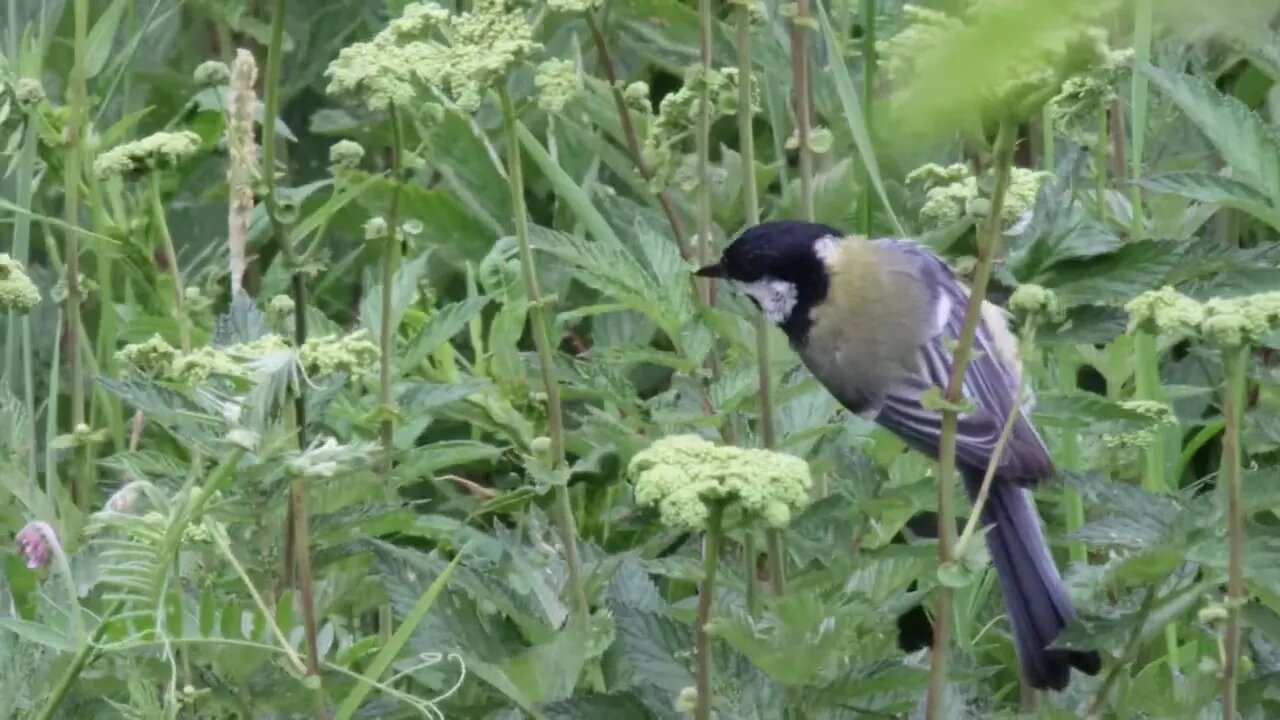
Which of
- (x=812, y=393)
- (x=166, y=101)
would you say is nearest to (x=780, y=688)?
(x=812, y=393)

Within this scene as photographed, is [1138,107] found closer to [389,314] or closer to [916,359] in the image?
[916,359]

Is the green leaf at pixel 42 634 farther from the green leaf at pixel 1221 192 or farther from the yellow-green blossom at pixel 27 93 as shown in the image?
the green leaf at pixel 1221 192

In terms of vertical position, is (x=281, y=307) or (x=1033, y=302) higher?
(x=1033, y=302)

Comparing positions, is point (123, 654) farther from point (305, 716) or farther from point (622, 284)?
point (622, 284)

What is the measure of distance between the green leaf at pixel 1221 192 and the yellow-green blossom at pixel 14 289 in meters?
1.02

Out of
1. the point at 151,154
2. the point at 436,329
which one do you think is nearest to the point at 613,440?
the point at 436,329

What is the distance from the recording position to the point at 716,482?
127cm

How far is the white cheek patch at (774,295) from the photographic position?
2270mm

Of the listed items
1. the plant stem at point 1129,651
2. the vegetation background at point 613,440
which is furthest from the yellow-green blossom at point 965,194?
the plant stem at point 1129,651

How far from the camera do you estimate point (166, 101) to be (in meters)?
3.52

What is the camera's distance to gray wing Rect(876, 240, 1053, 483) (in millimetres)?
2021

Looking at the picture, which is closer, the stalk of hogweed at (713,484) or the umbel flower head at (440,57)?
the stalk of hogweed at (713,484)

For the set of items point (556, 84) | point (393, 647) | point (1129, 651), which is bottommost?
point (1129, 651)

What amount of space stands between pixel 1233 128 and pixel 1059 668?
525mm
